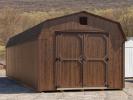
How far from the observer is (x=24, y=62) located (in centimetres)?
2395

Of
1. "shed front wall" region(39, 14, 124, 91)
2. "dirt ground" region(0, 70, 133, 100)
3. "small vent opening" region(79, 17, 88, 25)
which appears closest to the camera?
"dirt ground" region(0, 70, 133, 100)

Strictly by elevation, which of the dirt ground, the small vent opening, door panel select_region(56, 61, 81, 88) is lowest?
the dirt ground

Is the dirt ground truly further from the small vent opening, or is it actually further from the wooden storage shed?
the small vent opening

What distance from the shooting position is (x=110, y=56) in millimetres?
20531

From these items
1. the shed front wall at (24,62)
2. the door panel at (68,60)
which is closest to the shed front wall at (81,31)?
the door panel at (68,60)

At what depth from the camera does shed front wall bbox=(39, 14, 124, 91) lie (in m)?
19.9

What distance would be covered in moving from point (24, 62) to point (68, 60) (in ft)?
14.0

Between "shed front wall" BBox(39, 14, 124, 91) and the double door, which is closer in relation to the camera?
"shed front wall" BBox(39, 14, 124, 91)

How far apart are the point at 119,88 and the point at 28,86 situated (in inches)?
167

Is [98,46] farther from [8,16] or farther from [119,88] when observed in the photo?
[8,16]

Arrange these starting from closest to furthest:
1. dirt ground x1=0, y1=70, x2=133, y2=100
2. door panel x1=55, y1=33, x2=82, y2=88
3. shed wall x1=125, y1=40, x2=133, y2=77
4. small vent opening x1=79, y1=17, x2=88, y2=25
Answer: dirt ground x1=0, y1=70, x2=133, y2=100 < door panel x1=55, y1=33, x2=82, y2=88 < small vent opening x1=79, y1=17, x2=88, y2=25 < shed wall x1=125, y1=40, x2=133, y2=77

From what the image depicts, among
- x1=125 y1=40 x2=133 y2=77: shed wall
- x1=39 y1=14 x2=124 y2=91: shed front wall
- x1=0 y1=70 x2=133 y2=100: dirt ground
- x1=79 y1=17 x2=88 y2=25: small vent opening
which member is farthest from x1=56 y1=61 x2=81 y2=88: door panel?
x1=125 y1=40 x2=133 y2=77: shed wall

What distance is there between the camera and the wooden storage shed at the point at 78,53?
19922mm

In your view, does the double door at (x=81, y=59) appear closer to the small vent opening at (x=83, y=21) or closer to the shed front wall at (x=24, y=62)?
the small vent opening at (x=83, y=21)
